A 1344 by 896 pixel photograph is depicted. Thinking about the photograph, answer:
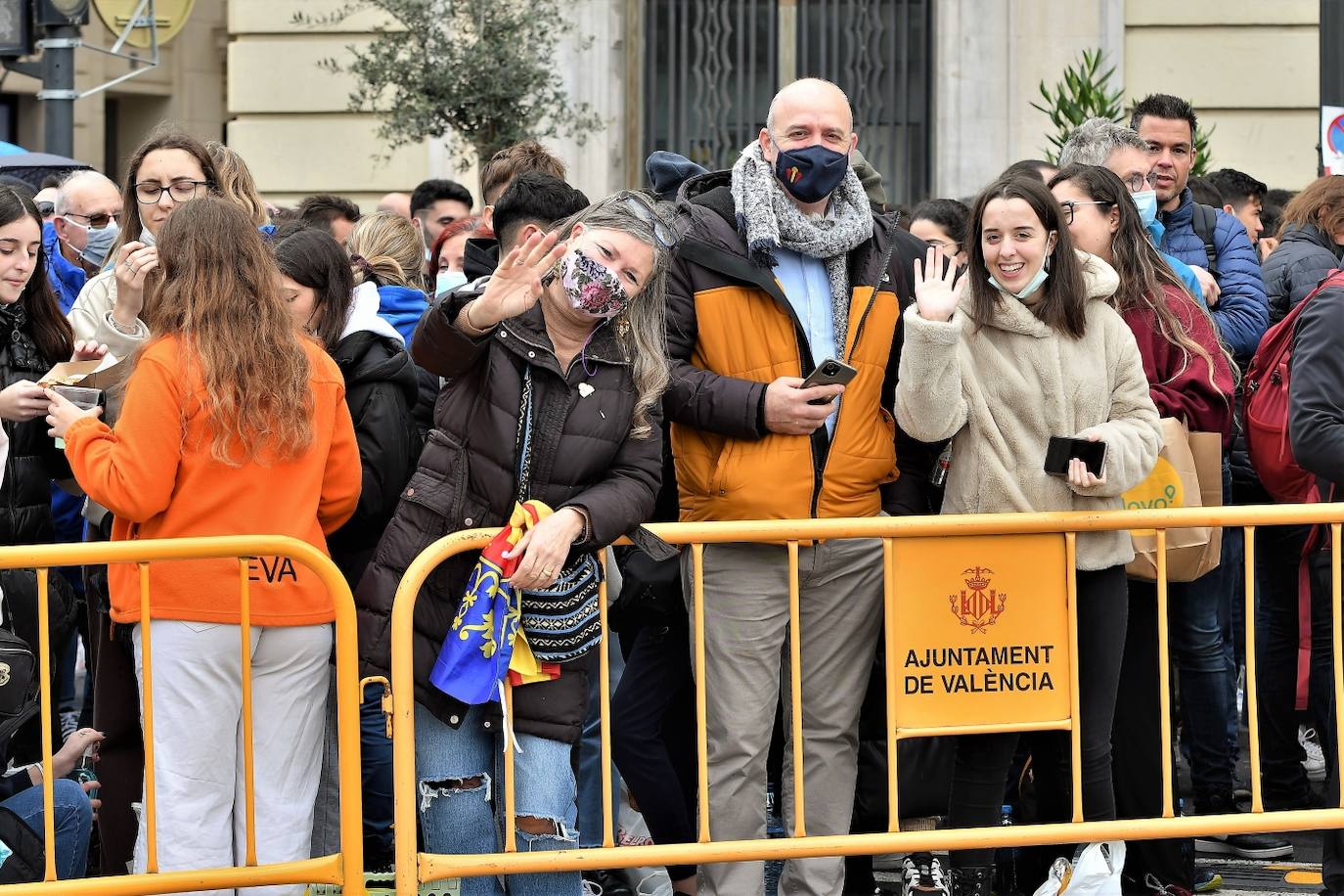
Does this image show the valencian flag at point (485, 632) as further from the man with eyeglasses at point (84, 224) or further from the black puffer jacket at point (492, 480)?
the man with eyeglasses at point (84, 224)

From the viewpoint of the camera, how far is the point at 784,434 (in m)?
4.90

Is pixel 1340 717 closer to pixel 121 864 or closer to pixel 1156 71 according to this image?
pixel 121 864

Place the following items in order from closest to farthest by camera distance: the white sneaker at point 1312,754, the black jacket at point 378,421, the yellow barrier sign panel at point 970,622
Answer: the yellow barrier sign panel at point 970,622, the black jacket at point 378,421, the white sneaker at point 1312,754

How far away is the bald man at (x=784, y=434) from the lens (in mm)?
4922

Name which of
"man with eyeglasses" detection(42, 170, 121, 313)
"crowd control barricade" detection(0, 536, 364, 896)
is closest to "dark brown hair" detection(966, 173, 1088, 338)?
"crowd control barricade" detection(0, 536, 364, 896)

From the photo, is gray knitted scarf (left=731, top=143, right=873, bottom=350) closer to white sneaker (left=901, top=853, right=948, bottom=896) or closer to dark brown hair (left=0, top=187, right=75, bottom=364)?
white sneaker (left=901, top=853, right=948, bottom=896)

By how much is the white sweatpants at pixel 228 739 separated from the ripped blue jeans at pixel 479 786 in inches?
13.4

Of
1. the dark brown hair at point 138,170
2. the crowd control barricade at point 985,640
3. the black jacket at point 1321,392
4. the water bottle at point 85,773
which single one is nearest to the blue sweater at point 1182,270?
the black jacket at point 1321,392

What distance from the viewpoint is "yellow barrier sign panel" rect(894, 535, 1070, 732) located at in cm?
491

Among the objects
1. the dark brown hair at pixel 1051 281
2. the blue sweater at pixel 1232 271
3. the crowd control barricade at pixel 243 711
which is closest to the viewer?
the crowd control barricade at pixel 243 711

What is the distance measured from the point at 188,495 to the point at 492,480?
2.50 feet

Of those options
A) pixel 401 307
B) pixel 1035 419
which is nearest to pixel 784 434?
pixel 1035 419

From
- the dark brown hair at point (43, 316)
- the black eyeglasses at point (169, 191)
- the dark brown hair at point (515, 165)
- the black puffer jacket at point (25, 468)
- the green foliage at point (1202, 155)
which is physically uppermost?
the green foliage at point (1202, 155)

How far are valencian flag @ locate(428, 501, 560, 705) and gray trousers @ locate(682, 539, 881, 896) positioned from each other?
2.20 feet
